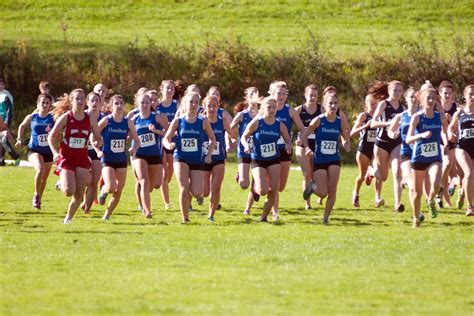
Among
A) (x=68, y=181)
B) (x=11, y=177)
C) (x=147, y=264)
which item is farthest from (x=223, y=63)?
(x=147, y=264)

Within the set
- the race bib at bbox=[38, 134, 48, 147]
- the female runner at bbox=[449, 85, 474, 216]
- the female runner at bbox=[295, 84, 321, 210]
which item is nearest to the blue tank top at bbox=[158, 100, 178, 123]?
the race bib at bbox=[38, 134, 48, 147]

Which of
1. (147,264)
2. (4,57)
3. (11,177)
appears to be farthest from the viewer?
(4,57)

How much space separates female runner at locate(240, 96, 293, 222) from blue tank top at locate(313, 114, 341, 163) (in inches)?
21.6

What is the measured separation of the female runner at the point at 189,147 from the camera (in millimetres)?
17188

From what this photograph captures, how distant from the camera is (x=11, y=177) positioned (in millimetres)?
27062

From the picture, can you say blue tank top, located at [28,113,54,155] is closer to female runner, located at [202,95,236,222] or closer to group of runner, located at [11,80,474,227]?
group of runner, located at [11,80,474,227]

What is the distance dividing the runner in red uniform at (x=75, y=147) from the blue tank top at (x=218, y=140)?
6.27 ft

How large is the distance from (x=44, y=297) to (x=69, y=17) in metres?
40.5

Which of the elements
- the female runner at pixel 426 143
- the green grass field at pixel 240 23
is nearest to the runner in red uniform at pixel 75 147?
the female runner at pixel 426 143

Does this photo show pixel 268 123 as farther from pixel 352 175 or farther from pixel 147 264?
pixel 352 175

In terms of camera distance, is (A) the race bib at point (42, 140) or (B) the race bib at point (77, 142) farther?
(A) the race bib at point (42, 140)

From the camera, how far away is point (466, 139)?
731 inches

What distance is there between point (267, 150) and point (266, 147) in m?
0.05

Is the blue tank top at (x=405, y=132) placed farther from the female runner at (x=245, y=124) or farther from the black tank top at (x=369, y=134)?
the black tank top at (x=369, y=134)
